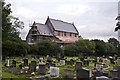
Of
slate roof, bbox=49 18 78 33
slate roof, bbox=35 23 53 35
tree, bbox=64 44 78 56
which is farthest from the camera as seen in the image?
slate roof, bbox=49 18 78 33

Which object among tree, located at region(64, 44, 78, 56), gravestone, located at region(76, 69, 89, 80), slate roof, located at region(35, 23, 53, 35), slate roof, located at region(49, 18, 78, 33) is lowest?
gravestone, located at region(76, 69, 89, 80)

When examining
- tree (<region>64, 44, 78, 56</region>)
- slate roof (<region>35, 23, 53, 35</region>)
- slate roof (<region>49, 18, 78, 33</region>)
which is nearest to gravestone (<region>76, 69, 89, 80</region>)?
tree (<region>64, 44, 78, 56</region>)

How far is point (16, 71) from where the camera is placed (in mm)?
13398

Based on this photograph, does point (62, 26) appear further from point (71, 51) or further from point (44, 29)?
point (71, 51)

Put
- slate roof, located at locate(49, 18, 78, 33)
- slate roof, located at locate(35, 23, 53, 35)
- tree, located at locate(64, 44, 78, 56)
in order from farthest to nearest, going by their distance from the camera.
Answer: slate roof, located at locate(49, 18, 78, 33), slate roof, located at locate(35, 23, 53, 35), tree, located at locate(64, 44, 78, 56)

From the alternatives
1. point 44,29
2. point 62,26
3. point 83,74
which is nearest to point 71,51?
point 44,29

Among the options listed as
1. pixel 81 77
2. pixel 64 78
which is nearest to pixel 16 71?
pixel 64 78

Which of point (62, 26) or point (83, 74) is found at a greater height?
point (62, 26)

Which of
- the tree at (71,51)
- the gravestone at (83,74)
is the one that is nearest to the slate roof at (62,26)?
the tree at (71,51)

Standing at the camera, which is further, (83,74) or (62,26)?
(62,26)

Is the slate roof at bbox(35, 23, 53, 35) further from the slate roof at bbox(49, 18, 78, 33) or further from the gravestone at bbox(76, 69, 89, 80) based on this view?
the gravestone at bbox(76, 69, 89, 80)

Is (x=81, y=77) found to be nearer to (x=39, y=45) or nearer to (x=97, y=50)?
(x=39, y=45)

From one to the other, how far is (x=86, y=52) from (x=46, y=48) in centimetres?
1251

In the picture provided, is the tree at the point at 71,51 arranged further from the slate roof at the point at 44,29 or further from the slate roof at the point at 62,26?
the slate roof at the point at 62,26
